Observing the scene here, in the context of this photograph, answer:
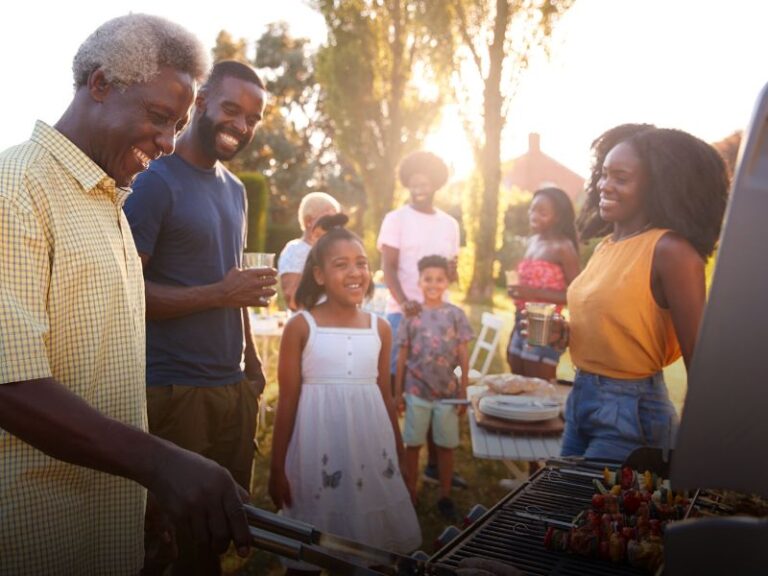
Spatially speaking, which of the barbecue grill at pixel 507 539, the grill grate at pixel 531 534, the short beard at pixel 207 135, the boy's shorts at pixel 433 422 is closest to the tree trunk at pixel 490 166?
the boy's shorts at pixel 433 422

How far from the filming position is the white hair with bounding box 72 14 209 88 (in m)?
1.70

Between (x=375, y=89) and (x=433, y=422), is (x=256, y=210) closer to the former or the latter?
(x=375, y=89)

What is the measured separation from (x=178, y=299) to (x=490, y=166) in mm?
14472

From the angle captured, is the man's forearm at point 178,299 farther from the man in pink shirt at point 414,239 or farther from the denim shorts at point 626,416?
the man in pink shirt at point 414,239

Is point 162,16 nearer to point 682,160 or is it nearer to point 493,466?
point 682,160

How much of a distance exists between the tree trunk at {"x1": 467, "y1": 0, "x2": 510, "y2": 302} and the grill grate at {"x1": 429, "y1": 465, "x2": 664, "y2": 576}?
48.1ft

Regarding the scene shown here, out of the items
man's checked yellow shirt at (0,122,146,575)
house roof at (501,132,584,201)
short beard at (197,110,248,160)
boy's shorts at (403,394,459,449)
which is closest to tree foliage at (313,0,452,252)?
boy's shorts at (403,394,459,449)

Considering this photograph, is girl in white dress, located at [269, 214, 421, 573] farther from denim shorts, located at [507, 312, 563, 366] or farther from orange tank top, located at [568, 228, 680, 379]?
Result: denim shorts, located at [507, 312, 563, 366]

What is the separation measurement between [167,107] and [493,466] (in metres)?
4.99

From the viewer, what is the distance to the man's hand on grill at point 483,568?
1353 mm

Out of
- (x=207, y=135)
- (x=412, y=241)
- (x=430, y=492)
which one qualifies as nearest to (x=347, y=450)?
(x=207, y=135)

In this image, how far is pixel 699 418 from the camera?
88 cm

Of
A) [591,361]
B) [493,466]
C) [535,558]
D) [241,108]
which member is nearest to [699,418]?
[535,558]

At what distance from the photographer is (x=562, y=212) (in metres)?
5.88
